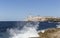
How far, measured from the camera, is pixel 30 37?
2497 centimetres

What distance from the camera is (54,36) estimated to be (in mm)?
21719

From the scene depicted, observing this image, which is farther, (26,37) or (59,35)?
(26,37)

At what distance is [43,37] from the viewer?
2186 centimetres

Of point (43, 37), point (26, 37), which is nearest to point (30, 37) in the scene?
point (26, 37)

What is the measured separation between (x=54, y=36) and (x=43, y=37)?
3.86 ft

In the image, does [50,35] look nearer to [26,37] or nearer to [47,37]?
[47,37]

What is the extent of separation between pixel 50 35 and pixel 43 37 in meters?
0.90

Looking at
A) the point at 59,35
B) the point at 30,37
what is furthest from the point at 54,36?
the point at 30,37

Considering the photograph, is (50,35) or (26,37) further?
(26,37)

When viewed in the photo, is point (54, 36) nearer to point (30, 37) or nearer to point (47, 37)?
point (47, 37)

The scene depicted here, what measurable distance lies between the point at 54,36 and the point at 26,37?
192 inches

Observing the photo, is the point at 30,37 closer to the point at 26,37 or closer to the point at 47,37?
the point at 26,37

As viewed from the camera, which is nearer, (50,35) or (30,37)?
(50,35)

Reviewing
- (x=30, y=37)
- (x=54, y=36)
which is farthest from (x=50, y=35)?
(x=30, y=37)
